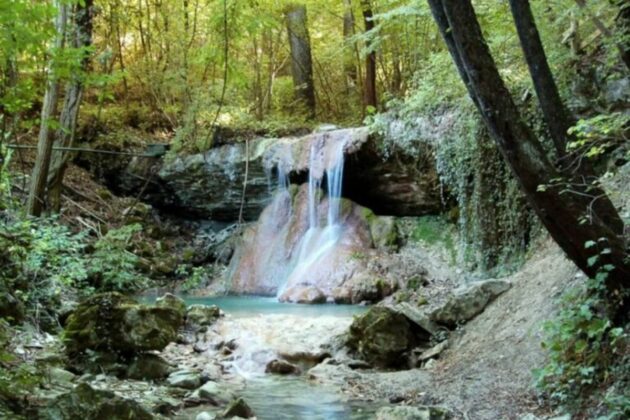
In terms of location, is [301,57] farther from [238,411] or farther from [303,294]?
[238,411]

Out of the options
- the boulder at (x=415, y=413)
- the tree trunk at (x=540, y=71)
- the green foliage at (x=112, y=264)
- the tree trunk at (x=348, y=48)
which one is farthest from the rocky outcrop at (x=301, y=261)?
the tree trunk at (x=540, y=71)

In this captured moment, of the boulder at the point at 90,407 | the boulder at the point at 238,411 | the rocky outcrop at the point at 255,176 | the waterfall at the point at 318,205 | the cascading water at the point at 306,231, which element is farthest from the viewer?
the waterfall at the point at 318,205

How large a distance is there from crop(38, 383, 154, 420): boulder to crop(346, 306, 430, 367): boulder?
3123 millimetres

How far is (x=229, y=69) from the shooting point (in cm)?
1038

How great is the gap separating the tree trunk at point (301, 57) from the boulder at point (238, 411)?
1249 centimetres

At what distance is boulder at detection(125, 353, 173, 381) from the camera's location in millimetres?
5883

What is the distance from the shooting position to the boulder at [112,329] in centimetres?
601

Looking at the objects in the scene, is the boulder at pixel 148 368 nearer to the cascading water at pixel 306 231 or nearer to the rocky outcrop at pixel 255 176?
the cascading water at pixel 306 231

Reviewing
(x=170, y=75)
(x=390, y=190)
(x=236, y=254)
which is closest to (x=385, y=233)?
(x=390, y=190)

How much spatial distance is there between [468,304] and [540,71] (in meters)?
3.21

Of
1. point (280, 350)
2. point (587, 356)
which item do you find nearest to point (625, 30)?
point (587, 356)

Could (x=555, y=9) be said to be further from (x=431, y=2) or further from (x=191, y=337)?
(x=191, y=337)

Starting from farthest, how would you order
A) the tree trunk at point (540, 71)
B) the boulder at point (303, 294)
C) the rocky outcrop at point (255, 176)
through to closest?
1. the rocky outcrop at point (255, 176)
2. the boulder at point (303, 294)
3. the tree trunk at point (540, 71)

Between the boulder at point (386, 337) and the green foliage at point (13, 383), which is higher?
the green foliage at point (13, 383)
